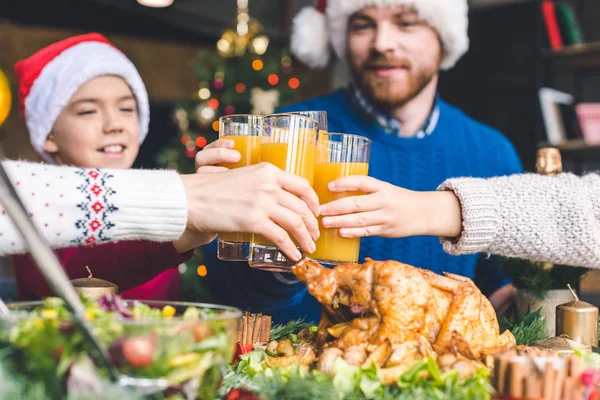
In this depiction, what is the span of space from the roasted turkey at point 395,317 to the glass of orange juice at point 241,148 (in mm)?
185

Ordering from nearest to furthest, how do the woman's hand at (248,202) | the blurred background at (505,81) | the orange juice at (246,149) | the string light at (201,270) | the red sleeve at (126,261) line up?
1. the woman's hand at (248,202)
2. the orange juice at (246,149)
3. the red sleeve at (126,261)
4. the string light at (201,270)
5. the blurred background at (505,81)

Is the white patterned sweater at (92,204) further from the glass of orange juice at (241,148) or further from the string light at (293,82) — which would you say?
the string light at (293,82)

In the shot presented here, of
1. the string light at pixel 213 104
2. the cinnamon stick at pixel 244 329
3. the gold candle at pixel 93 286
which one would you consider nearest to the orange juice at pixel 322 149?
the cinnamon stick at pixel 244 329

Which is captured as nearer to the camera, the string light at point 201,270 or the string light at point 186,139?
the string light at point 201,270

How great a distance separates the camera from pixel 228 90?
14.6 ft

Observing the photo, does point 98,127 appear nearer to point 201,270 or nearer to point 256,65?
point 201,270

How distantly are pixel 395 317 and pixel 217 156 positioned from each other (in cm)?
49

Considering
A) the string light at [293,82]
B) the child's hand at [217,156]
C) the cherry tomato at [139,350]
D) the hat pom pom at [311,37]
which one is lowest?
the cherry tomato at [139,350]

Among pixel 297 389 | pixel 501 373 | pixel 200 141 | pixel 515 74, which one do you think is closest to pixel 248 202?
pixel 297 389

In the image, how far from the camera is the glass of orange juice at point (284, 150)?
1.12 m

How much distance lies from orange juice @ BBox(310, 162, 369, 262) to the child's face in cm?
97

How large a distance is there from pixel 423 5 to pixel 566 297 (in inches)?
46.5

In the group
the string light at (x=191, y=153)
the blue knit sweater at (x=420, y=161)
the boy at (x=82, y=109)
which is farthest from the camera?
the string light at (x=191, y=153)

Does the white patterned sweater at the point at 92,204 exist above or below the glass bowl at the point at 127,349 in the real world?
above
